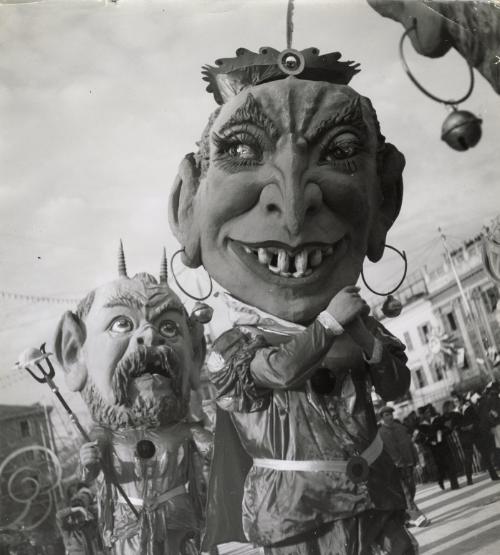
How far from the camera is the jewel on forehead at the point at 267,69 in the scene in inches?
100.0

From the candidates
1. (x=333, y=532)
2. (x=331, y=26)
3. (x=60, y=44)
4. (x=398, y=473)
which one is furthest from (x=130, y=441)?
(x=331, y=26)

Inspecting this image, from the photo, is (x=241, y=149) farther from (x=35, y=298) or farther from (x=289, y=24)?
(x=35, y=298)

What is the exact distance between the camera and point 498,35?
3.04 meters

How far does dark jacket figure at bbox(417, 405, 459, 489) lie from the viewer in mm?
2572

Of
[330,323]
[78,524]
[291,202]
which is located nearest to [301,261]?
[291,202]

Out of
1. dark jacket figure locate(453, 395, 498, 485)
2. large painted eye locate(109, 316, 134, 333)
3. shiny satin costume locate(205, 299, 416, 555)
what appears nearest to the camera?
shiny satin costume locate(205, 299, 416, 555)

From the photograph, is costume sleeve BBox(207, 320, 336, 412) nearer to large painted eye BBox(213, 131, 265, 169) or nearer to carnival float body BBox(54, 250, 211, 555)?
carnival float body BBox(54, 250, 211, 555)

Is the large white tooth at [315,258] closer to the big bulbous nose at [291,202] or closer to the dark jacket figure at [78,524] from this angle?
the big bulbous nose at [291,202]

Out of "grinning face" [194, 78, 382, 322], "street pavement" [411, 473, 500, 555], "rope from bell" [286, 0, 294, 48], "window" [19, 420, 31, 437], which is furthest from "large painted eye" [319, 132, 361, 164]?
"window" [19, 420, 31, 437]

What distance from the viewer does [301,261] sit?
7.96ft

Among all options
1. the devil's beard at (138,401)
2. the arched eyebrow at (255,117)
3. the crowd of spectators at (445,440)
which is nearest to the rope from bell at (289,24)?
the arched eyebrow at (255,117)

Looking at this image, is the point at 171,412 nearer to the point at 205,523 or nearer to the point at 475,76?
the point at 205,523

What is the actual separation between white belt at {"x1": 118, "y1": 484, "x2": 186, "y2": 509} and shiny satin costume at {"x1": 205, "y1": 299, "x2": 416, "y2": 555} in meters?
0.20

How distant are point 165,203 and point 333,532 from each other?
1.30 metres
